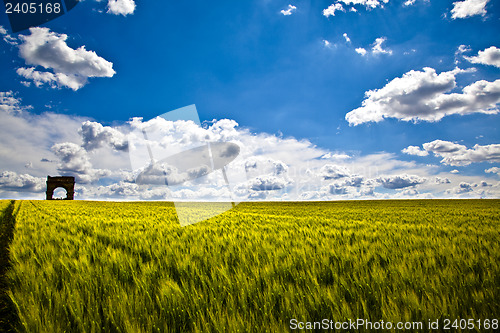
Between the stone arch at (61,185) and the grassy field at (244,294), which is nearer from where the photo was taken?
the grassy field at (244,294)

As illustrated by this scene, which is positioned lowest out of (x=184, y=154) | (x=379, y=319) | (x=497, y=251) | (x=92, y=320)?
(x=497, y=251)

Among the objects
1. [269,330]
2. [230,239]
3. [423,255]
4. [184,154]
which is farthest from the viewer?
[184,154]

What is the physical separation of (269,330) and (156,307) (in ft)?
3.44

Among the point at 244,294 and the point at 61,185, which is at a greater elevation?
the point at 61,185

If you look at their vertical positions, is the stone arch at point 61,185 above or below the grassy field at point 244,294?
above

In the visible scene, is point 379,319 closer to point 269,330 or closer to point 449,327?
point 449,327

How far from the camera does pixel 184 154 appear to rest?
822cm

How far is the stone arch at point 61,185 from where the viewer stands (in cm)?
6394

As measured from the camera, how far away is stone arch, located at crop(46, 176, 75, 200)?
63.9 meters

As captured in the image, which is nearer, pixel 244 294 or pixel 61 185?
pixel 244 294

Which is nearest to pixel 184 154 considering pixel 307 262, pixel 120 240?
pixel 120 240

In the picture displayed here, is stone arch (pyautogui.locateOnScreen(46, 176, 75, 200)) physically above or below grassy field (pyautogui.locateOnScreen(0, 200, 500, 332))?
above

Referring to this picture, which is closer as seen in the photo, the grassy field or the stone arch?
the grassy field

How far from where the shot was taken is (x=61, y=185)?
6456 centimetres
